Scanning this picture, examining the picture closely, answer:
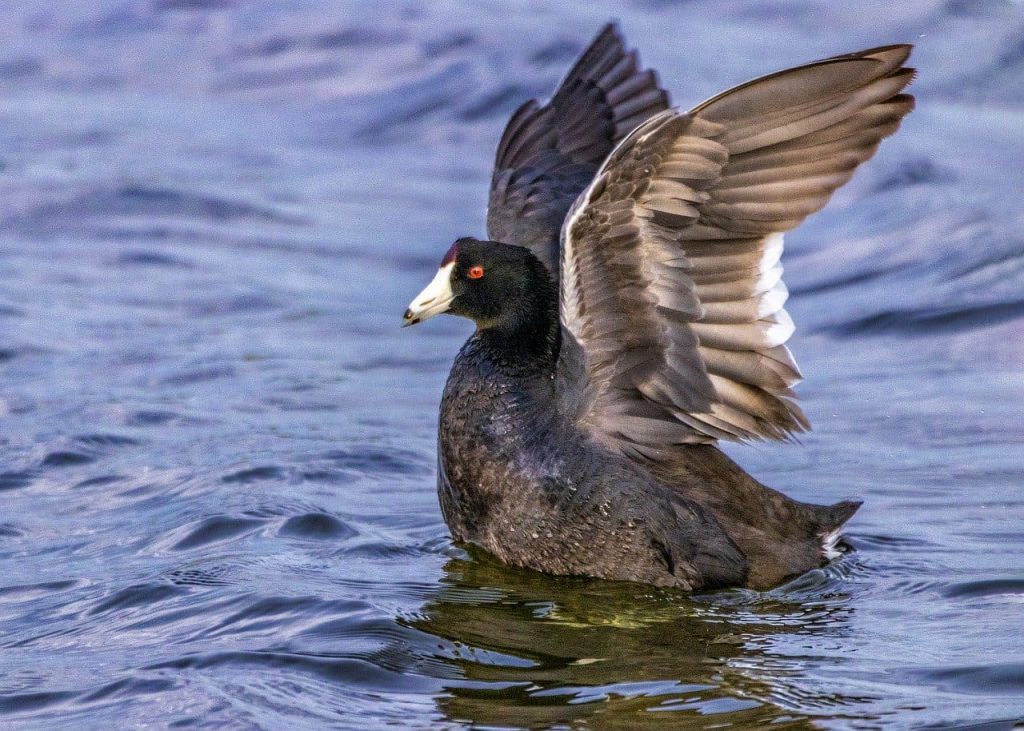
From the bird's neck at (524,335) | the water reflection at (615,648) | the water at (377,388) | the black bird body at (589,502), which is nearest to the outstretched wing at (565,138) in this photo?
the bird's neck at (524,335)

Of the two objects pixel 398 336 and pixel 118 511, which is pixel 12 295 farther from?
pixel 118 511

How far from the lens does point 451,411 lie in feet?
19.5

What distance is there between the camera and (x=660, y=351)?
556 cm

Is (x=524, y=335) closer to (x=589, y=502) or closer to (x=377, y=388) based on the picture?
(x=589, y=502)

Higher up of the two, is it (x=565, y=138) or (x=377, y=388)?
(x=565, y=138)

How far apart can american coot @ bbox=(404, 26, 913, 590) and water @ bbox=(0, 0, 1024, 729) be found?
191 mm

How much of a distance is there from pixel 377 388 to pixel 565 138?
2.12 m

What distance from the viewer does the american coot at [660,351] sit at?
5133 mm

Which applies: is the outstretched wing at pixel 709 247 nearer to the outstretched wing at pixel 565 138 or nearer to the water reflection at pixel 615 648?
the water reflection at pixel 615 648

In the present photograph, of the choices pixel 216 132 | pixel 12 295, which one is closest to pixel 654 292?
pixel 12 295

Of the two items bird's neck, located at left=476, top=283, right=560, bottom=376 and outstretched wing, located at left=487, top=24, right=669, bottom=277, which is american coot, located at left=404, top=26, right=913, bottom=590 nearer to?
bird's neck, located at left=476, top=283, right=560, bottom=376

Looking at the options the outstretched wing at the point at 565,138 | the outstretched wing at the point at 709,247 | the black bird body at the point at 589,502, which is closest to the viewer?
the outstretched wing at the point at 709,247

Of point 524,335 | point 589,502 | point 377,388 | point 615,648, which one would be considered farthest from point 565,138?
point 615,648

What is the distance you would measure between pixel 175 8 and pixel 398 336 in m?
8.09
